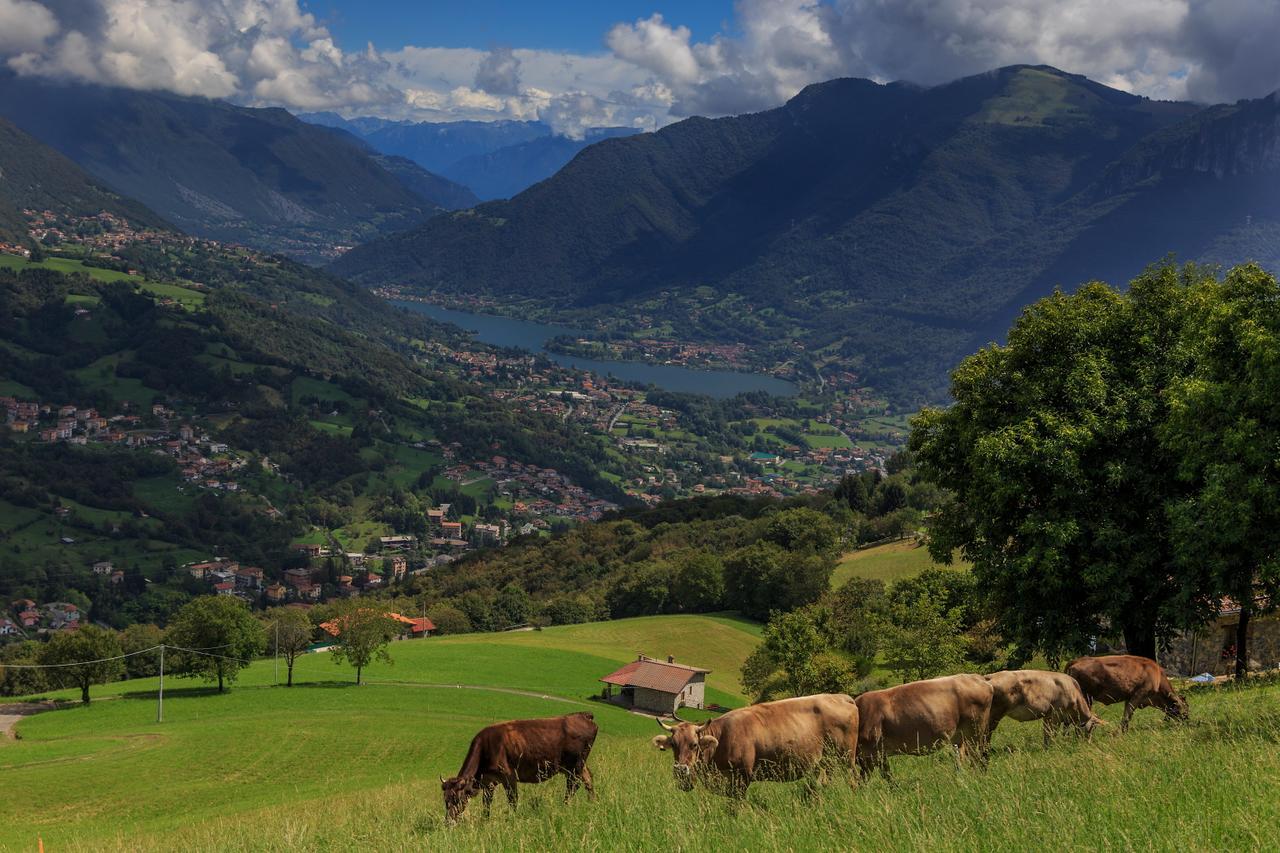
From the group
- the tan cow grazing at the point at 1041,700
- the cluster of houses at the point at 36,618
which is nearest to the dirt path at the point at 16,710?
the tan cow grazing at the point at 1041,700

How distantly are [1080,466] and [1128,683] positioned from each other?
6.07m

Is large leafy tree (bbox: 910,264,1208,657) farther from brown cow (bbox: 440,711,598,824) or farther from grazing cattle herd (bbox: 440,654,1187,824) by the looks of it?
brown cow (bbox: 440,711,598,824)

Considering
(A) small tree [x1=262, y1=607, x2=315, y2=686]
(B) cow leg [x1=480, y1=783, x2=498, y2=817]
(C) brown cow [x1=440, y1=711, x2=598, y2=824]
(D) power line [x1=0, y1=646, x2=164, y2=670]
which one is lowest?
(D) power line [x1=0, y1=646, x2=164, y2=670]

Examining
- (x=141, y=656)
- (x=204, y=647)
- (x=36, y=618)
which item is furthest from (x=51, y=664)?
(x=36, y=618)

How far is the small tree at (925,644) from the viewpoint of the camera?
30.7 meters

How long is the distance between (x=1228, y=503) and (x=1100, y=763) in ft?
28.3

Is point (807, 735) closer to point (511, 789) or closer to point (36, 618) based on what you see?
point (511, 789)

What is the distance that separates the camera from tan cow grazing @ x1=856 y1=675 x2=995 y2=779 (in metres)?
9.37

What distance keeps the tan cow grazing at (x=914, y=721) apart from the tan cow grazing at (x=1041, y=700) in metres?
0.57

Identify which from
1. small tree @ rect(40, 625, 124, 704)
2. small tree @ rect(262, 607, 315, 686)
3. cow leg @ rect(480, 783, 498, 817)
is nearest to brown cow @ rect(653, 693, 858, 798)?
cow leg @ rect(480, 783, 498, 817)

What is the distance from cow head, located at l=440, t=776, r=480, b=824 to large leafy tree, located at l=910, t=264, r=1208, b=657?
10.8 meters

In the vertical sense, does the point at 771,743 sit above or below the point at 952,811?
below

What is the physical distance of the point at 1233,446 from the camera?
46.4 ft

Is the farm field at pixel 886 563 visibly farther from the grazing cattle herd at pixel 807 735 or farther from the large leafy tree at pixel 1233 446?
the grazing cattle herd at pixel 807 735
